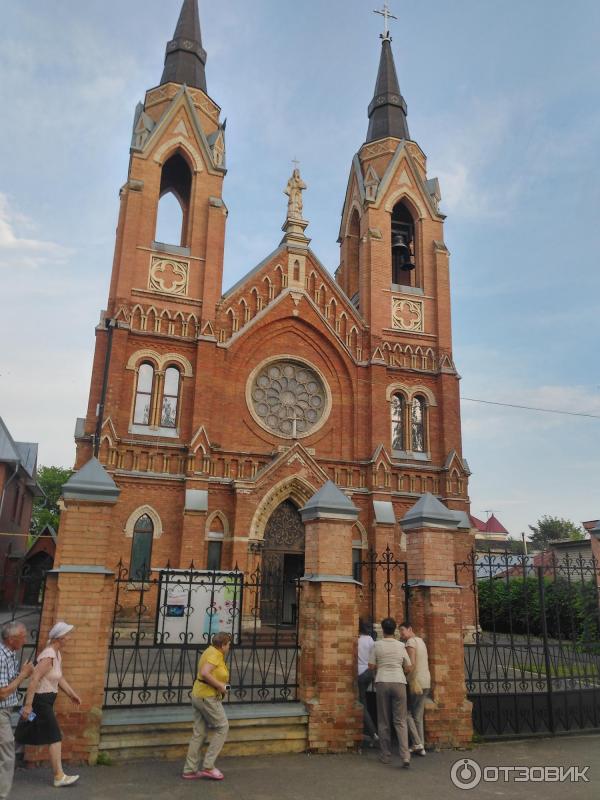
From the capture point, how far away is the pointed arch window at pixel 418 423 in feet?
76.9

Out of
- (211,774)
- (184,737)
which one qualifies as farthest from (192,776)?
(184,737)

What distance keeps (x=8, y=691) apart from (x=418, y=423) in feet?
64.4

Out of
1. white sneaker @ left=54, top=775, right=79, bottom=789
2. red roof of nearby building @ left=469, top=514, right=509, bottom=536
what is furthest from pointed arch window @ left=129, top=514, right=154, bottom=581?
red roof of nearby building @ left=469, top=514, right=509, bottom=536

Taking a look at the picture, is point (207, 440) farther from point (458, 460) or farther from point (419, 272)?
point (419, 272)

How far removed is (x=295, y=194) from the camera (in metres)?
24.9

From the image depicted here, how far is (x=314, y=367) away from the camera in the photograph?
75.4ft

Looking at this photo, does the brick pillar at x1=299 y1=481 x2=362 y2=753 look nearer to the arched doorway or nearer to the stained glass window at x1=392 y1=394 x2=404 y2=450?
the arched doorway

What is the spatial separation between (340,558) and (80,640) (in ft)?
11.5

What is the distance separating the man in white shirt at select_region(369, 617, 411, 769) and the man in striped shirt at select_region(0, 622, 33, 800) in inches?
158

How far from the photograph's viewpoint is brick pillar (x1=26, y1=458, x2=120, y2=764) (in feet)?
23.2

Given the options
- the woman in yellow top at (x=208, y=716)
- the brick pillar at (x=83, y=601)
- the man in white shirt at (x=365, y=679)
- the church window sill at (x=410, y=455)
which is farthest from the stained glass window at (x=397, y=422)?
the woman in yellow top at (x=208, y=716)

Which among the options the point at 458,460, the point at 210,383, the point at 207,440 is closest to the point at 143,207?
the point at 210,383

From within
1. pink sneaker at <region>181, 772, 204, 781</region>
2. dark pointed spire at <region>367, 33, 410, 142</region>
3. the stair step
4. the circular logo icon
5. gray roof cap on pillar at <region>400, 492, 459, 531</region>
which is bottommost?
the circular logo icon

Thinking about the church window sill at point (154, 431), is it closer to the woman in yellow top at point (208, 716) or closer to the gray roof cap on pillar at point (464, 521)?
the gray roof cap on pillar at point (464, 521)
